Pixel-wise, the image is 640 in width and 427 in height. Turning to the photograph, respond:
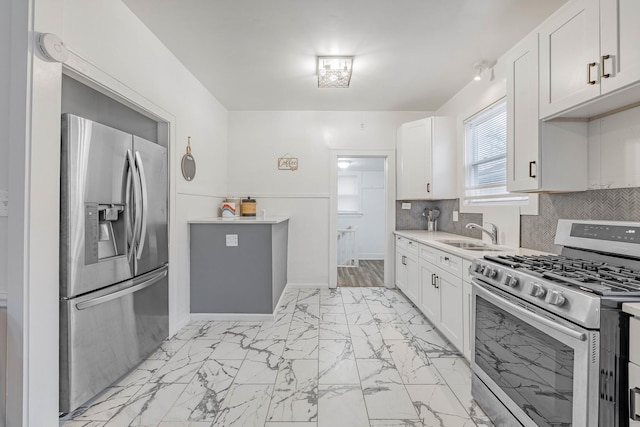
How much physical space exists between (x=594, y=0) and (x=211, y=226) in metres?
3.26

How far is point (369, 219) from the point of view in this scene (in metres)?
6.97

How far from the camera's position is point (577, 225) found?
1802 millimetres

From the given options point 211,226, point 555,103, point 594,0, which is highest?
point 594,0

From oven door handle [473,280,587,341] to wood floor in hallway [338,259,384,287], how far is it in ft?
9.41

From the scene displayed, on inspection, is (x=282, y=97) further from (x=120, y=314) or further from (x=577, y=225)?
(x=577, y=225)

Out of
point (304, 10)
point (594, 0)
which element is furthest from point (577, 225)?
point (304, 10)

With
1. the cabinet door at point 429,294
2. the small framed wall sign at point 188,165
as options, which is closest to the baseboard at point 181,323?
the small framed wall sign at point 188,165

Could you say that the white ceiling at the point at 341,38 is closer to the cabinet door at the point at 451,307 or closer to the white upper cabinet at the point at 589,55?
the white upper cabinet at the point at 589,55

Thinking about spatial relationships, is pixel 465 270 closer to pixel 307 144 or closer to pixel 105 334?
pixel 105 334

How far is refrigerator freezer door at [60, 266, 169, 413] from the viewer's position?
155 cm

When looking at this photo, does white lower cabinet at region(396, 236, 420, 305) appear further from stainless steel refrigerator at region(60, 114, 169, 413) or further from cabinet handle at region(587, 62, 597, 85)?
stainless steel refrigerator at region(60, 114, 169, 413)

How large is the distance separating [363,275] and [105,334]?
4006 mm

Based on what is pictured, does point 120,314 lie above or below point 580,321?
below

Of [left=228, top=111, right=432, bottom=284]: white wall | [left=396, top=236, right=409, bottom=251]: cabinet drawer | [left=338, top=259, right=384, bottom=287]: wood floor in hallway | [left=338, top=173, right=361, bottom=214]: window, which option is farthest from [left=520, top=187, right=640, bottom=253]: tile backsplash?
[left=338, top=173, right=361, bottom=214]: window
